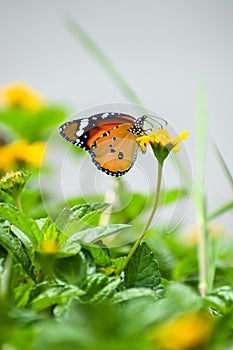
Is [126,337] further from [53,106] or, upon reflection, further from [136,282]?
[53,106]

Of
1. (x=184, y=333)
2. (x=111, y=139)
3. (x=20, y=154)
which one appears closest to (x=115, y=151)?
(x=111, y=139)

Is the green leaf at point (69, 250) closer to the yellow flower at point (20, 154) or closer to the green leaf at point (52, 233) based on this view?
the green leaf at point (52, 233)

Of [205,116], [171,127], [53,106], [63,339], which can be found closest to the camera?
[63,339]

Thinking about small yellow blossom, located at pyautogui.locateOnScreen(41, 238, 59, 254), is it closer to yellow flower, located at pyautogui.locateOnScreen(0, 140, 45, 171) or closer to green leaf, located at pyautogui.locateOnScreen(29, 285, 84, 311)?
green leaf, located at pyautogui.locateOnScreen(29, 285, 84, 311)

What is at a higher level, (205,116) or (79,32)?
(79,32)

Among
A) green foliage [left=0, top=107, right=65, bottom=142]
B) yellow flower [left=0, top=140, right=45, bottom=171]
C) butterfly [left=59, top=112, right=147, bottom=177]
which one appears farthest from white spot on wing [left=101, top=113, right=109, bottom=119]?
green foliage [left=0, top=107, right=65, bottom=142]

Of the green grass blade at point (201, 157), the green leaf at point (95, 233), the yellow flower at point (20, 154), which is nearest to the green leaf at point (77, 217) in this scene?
the green leaf at point (95, 233)

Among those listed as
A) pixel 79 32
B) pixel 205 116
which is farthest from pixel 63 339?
pixel 79 32
